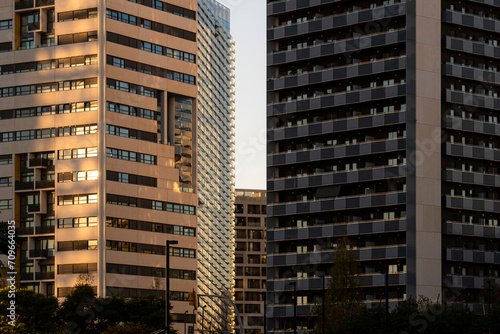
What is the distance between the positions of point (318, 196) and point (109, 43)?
38.2m

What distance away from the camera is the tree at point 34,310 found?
12500 cm

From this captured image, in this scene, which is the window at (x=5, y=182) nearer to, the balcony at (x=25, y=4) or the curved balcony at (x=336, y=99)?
the balcony at (x=25, y=4)

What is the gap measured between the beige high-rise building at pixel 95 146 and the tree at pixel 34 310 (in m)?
31.8

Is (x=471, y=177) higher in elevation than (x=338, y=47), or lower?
lower

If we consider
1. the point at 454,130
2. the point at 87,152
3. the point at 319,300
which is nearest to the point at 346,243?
the point at 319,300

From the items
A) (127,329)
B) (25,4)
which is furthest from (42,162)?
(127,329)

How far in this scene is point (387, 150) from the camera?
151625 millimetres

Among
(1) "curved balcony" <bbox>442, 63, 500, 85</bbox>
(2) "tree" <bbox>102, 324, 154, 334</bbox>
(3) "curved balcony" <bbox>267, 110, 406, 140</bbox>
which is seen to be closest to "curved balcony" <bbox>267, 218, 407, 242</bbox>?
(3) "curved balcony" <bbox>267, 110, 406, 140</bbox>

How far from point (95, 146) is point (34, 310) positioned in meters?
43.6

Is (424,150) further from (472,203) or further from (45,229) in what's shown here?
(45,229)

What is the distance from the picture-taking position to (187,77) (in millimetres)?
179750

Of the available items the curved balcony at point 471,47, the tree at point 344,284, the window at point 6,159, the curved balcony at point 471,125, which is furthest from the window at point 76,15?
the tree at point 344,284

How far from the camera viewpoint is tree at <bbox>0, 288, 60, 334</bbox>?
125000 millimetres

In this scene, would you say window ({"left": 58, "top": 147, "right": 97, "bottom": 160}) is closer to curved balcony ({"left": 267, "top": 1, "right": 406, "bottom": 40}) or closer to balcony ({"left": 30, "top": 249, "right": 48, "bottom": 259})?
balcony ({"left": 30, "top": 249, "right": 48, "bottom": 259})
